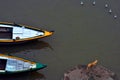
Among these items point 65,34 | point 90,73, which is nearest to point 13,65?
point 65,34

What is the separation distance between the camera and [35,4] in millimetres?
17312

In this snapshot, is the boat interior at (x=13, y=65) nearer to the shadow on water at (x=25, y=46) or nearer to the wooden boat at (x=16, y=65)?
the wooden boat at (x=16, y=65)

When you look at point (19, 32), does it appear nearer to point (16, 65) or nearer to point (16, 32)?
point (16, 32)

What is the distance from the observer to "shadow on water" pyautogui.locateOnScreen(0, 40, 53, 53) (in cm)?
1559

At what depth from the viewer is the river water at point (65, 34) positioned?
1539cm

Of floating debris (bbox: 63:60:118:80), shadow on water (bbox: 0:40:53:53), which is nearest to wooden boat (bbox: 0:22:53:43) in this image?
shadow on water (bbox: 0:40:53:53)

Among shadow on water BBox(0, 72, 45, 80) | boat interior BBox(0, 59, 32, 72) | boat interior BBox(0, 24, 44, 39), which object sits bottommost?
shadow on water BBox(0, 72, 45, 80)

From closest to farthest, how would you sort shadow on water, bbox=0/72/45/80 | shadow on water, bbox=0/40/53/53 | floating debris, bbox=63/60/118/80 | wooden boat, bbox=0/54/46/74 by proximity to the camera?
1. wooden boat, bbox=0/54/46/74
2. shadow on water, bbox=0/72/45/80
3. floating debris, bbox=63/60/118/80
4. shadow on water, bbox=0/40/53/53

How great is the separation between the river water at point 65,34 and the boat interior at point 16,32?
0.45 metres

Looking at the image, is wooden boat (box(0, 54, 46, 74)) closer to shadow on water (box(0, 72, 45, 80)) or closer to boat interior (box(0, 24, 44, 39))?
shadow on water (box(0, 72, 45, 80))

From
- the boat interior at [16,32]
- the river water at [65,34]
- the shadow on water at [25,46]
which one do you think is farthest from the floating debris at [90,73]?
the boat interior at [16,32]

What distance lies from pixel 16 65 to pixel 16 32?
5.63 ft

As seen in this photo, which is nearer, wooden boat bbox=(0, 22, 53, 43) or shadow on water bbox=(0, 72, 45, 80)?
shadow on water bbox=(0, 72, 45, 80)

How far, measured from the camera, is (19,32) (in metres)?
15.8
